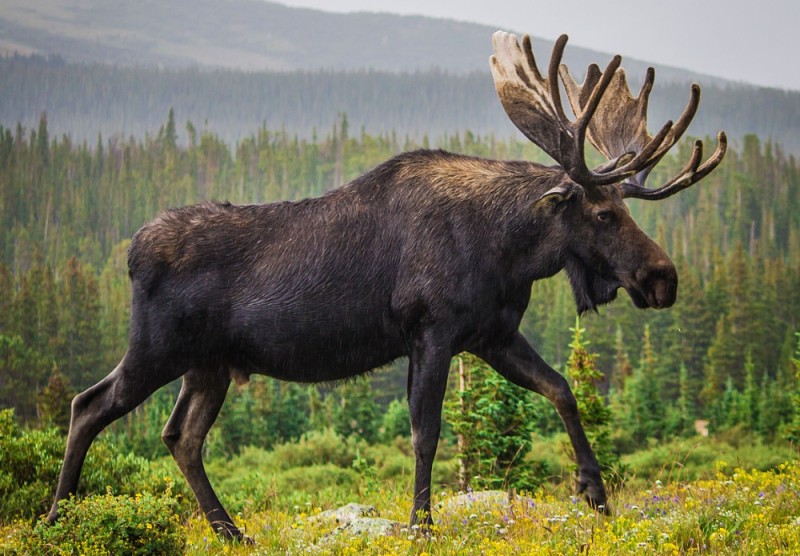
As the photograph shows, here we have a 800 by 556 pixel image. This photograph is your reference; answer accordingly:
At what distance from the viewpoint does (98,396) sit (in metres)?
Answer: 6.43

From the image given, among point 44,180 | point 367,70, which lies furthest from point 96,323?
point 367,70

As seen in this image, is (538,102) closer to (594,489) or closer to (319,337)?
(319,337)

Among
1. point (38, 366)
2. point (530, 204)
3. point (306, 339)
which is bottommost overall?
point (38, 366)

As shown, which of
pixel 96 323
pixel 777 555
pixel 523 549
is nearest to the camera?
pixel 777 555

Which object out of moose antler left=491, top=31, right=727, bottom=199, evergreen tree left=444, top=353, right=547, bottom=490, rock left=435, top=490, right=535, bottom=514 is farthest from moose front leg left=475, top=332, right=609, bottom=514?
evergreen tree left=444, top=353, right=547, bottom=490

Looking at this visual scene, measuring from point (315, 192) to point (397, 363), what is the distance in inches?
1331

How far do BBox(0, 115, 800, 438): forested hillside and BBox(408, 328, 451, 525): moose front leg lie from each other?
44618mm

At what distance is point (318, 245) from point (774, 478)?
3.89 m

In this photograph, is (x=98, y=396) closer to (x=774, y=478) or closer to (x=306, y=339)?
(x=306, y=339)

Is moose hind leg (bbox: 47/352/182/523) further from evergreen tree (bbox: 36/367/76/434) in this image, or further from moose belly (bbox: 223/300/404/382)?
evergreen tree (bbox: 36/367/76/434)

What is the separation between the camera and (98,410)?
20.9 feet

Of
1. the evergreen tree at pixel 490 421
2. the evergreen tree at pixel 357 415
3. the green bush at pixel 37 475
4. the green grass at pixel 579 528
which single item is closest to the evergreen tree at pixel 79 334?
the evergreen tree at pixel 357 415

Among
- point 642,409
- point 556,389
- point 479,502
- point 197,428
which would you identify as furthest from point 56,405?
point 556,389

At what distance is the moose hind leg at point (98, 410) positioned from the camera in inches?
249
